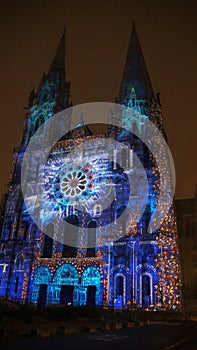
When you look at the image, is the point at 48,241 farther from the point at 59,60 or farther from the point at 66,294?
the point at 59,60

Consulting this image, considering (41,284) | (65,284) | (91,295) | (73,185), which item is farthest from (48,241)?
(91,295)

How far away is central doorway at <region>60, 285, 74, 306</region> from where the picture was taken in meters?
23.9

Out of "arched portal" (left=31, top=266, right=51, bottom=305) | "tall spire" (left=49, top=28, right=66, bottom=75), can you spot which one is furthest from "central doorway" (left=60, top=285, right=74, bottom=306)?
"tall spire" (left=49, top=28, right=66, bottom=75)

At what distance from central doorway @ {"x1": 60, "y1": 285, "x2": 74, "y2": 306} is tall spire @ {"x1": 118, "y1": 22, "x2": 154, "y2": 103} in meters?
20.1

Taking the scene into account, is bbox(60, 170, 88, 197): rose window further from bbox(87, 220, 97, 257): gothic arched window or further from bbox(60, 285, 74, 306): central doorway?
bbox(60, 285, 74, 306): central doorway

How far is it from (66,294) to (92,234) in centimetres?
533

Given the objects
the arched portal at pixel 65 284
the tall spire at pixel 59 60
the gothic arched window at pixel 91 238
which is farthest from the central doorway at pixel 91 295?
the tall spire at pixel 59 60

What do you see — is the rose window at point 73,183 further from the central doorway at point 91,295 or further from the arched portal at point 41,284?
the central doorway at point 91,295

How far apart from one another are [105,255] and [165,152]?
10616mm

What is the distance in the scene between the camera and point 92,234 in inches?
997

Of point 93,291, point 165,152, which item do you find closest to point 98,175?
point 165,152

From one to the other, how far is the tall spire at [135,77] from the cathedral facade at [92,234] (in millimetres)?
172

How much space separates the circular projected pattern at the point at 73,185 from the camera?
1085 inches

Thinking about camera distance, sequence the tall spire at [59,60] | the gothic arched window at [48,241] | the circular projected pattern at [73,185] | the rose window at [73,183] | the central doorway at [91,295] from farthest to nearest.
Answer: the tall spire at [59,60] → the rose window at [73,183] → the circular projected pattern at [73,185] → the gothic arched window at [48,241] → the central doorway at [91,295]
